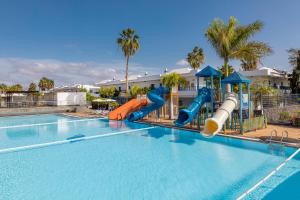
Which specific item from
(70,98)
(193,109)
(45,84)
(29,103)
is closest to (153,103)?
(193,109)

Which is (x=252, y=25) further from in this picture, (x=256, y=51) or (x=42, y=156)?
(x=42, y=156)

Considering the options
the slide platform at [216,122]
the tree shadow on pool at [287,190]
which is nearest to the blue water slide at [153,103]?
the slide platform at [216,122]

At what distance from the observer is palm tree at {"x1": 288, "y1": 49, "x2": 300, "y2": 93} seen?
2759 centimetres

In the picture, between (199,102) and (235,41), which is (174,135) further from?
(235,41)

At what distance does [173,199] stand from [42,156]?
7.16 metres

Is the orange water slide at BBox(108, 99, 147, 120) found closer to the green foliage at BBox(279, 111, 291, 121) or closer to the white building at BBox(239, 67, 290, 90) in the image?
the green foliage at BBox(279, 111, 291, 121)

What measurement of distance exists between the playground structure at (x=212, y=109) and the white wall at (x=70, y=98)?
636 inches

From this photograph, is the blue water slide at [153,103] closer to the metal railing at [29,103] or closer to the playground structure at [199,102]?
the playground structure at [199,102]

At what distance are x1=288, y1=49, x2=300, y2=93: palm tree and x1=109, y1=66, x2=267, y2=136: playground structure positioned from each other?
12.5m

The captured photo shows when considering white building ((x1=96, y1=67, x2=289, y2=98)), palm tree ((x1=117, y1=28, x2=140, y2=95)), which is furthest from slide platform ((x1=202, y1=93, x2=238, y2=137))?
palm tree ((x1=117, y1=28, x2=140, y2=95))

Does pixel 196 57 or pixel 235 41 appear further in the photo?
pixel 196 57

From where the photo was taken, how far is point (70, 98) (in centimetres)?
3581

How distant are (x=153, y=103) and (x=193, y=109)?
696 centimetres

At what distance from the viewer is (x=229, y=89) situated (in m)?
15.1
